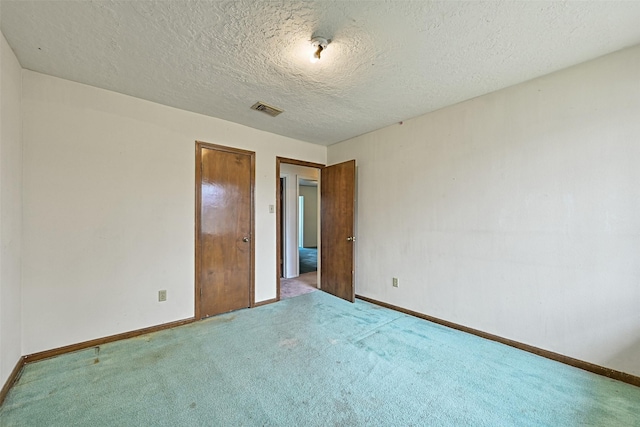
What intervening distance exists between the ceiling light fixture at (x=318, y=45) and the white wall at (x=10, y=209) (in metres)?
2.02

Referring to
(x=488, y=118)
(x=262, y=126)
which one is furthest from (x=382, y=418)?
(x=262, y=126)

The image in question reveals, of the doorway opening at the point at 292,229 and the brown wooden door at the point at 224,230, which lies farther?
the doorway opening at the point at 292,229

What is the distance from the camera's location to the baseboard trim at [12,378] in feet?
5.40

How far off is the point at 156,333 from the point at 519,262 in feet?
11.7

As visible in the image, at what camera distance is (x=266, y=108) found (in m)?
2.78

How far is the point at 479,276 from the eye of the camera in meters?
2.58

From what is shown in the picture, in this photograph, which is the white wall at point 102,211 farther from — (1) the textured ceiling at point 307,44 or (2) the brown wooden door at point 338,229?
(2) the brown wooden door at point 338,229

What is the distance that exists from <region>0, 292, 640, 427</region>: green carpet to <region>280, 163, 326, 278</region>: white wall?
7.98 feet

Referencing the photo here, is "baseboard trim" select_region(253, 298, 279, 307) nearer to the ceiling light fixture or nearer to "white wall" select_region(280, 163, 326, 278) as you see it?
"white wall" select_region(280, 163, 326, 278)

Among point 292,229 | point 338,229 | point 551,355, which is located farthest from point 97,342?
point 551,355

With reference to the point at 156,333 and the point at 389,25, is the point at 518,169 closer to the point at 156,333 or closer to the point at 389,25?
the point at 389,25

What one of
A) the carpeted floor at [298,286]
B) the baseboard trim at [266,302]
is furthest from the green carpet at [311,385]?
the carpeted floor at [298,286]

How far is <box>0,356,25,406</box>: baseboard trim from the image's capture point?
1.65m

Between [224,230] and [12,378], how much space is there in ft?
6.36
